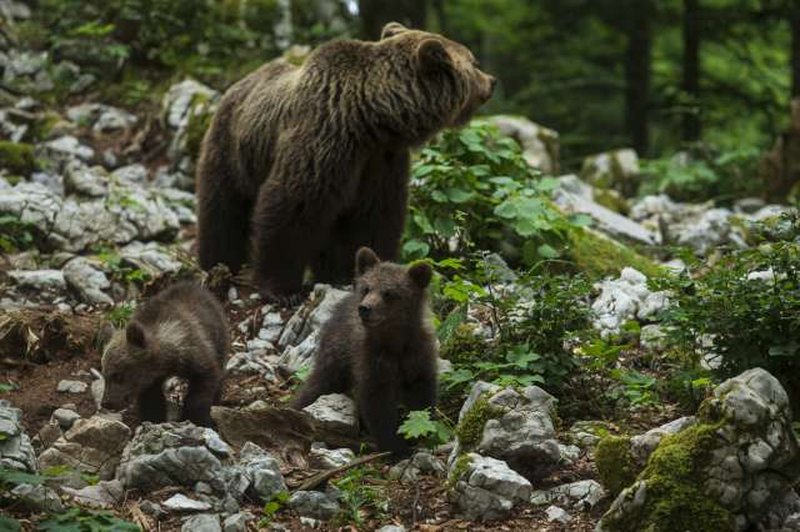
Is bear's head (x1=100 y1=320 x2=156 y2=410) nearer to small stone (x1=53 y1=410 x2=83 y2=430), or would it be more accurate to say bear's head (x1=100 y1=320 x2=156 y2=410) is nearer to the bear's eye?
small stone (x1=53 y1=410 x2=83 y2=430)

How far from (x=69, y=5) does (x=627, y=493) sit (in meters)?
13.6

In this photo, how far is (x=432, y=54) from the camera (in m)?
9.95

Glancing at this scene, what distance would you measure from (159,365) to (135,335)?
25 cm

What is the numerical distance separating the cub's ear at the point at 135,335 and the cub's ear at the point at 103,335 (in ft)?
5.05

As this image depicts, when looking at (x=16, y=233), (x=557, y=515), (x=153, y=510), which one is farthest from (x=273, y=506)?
(x=16, y=233)

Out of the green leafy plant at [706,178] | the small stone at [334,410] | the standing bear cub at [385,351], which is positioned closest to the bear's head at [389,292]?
the standing bear cub at [385,351]

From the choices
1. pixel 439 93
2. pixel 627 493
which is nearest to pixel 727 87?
pixel 439 93

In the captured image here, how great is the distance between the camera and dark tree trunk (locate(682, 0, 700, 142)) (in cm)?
2084

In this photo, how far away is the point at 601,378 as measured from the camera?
755 centimetres

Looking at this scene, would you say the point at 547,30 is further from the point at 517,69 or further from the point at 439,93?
the point at 439,93

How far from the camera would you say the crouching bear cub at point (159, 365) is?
24.5 ft

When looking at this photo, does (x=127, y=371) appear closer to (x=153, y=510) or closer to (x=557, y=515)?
(x=153, y=510)

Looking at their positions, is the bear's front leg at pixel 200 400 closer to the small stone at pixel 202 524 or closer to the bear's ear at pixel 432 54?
the small stone at pixel 202 524

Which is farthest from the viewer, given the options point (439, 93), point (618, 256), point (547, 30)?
point (547, 30)
